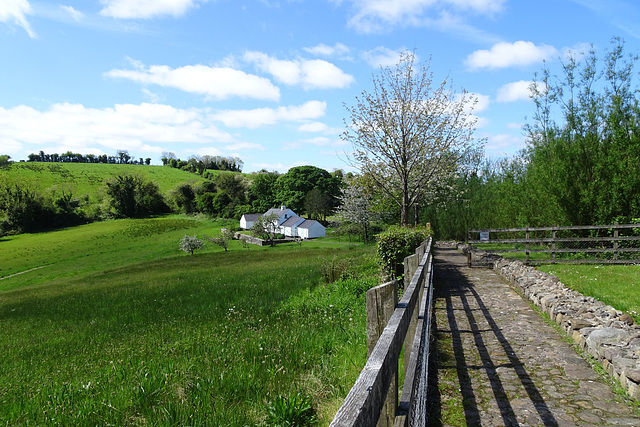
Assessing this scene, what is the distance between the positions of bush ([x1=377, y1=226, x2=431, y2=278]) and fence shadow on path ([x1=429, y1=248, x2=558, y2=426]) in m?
1.86

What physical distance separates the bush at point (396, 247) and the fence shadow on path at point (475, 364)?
1857 millimetres

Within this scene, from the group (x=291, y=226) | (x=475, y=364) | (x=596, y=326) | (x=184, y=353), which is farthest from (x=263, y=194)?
(x=475, y=364)

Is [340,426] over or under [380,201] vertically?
under

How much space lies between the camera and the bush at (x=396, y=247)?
440 inches

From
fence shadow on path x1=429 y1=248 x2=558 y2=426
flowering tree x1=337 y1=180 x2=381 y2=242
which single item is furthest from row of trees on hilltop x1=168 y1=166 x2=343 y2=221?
fence shadow on path x1=429 y1=248 x2=558 y2=426

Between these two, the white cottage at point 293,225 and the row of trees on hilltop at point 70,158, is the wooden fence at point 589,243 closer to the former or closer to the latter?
the white cottage at point 293,225

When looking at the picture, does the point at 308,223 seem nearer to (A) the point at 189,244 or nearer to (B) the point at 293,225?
(B) the point at 293,225

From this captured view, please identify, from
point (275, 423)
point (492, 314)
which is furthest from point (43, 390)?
point (492, 314)

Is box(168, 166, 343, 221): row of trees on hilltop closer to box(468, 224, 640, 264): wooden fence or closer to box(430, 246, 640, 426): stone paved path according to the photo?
box(468, 224, 640, 264): wooden fence

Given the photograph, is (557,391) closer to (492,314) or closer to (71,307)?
(492,314)

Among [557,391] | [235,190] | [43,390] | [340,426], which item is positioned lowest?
[43,390]

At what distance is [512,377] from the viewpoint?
5.08 meters

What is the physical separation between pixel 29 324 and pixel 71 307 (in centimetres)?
208

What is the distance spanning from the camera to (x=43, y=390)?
5.16 m
